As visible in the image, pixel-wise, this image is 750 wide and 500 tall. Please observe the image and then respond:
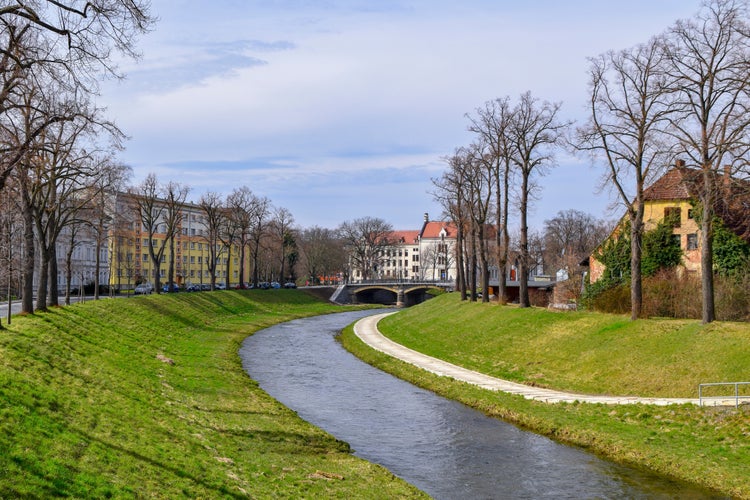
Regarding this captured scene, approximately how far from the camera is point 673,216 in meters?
50.3

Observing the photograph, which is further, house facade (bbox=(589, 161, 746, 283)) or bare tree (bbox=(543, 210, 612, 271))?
bare tree (bbox=(543, 210, 612, 271))

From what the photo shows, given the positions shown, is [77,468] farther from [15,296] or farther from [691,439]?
[15,296]

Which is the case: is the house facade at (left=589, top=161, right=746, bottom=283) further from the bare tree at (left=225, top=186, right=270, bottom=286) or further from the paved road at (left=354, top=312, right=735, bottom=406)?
the bare tree at (left=225, top=186, right=270, bottom=286)

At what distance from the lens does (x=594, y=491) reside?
19.7 meters

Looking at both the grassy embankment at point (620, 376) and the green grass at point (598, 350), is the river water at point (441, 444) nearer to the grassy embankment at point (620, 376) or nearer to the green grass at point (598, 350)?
the grassy embankment at point (620, 376)

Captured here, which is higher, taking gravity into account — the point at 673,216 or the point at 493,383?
the point at 673,216

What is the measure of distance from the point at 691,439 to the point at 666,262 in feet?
96.0

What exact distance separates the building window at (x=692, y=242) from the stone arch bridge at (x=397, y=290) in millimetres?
72643

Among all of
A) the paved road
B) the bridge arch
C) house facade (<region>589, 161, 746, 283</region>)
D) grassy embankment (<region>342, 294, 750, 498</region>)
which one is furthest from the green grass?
the bridge arch

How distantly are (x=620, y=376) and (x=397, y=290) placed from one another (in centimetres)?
9583

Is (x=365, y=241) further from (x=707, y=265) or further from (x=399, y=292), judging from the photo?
(x=707, y=265)

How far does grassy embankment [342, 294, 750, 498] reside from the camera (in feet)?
72.3

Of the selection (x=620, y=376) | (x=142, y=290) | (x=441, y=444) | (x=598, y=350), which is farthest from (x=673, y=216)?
(x=142, y=290)

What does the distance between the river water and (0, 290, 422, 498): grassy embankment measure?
65.8 inches
